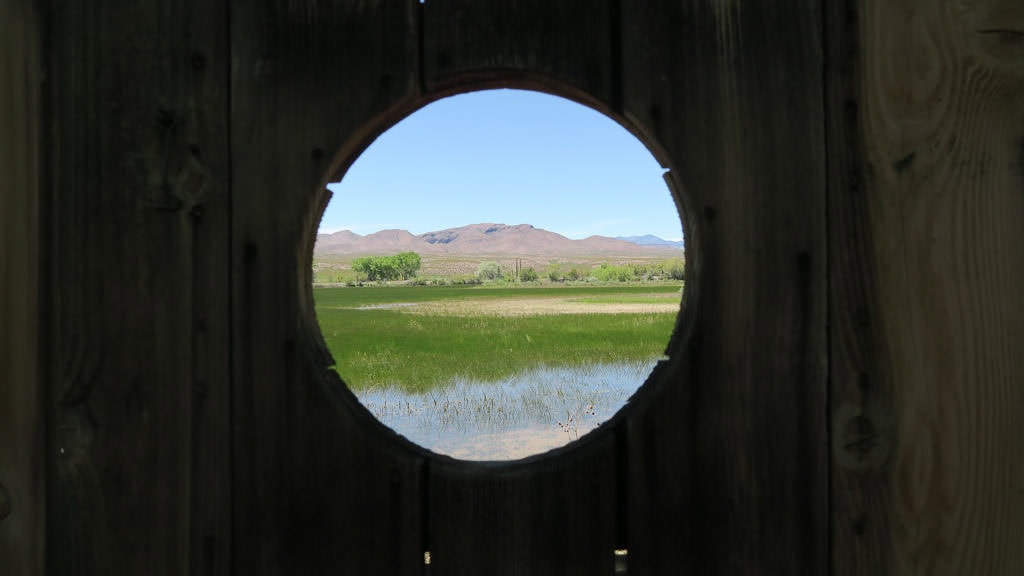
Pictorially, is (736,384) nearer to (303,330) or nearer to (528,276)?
(303,330)

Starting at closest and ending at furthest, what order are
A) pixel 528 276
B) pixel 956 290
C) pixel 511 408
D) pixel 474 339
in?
pixel 956 290 < pixel 511 408 < pixel 474 339 < pixel 528 276

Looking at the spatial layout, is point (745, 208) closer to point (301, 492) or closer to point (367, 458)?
point (367, 458)

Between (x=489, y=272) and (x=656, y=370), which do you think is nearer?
(x=656, y=370)

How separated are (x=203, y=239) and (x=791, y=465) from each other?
3.68 feet

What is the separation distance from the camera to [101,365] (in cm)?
108

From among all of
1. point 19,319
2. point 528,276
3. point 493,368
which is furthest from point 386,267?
point 19,319

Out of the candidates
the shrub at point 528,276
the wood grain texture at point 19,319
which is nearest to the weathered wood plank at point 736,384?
the wood grain texture at point 19,319

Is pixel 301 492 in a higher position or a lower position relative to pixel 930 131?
lower

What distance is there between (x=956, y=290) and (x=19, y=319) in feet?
5.38

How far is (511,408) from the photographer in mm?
31875

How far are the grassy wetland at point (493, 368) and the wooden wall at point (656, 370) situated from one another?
16.4 m

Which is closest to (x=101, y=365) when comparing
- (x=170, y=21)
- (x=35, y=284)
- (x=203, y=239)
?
(x=35, y=284)

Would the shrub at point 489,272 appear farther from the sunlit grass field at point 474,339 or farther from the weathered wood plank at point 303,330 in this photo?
the weathered wood plank at point 303,330

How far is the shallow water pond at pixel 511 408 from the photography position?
23422 mm
